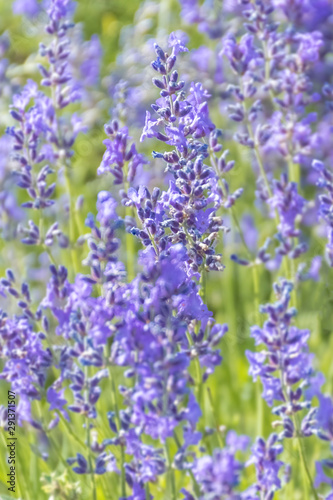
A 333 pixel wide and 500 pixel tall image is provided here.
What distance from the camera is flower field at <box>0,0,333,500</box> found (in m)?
1.56

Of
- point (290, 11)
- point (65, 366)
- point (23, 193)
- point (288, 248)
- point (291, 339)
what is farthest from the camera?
point (23, 193)

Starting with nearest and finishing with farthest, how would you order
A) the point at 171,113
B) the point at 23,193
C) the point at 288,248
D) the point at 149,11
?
1. the point at 171,113
2. the point at 288,248
3. the point at 149,11
4. the point at 23,193

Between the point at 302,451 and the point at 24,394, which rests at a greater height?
the point at 24,394

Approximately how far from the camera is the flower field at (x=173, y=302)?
156 centimetres

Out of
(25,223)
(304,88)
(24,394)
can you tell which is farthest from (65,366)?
(25,223)

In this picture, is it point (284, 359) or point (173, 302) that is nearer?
point (173, 302)

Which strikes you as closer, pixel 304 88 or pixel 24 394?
pixel 24 394

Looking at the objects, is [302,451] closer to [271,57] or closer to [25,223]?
[271,57]

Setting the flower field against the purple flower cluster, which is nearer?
the flower field

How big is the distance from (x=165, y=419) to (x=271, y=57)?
5.91ft

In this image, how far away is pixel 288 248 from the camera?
2678 mm

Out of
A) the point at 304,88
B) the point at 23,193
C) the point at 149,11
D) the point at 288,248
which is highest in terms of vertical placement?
the point at 149,11

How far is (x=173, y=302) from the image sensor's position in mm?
1420

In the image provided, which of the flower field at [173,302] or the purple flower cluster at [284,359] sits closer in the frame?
the flower field at [173,302]
